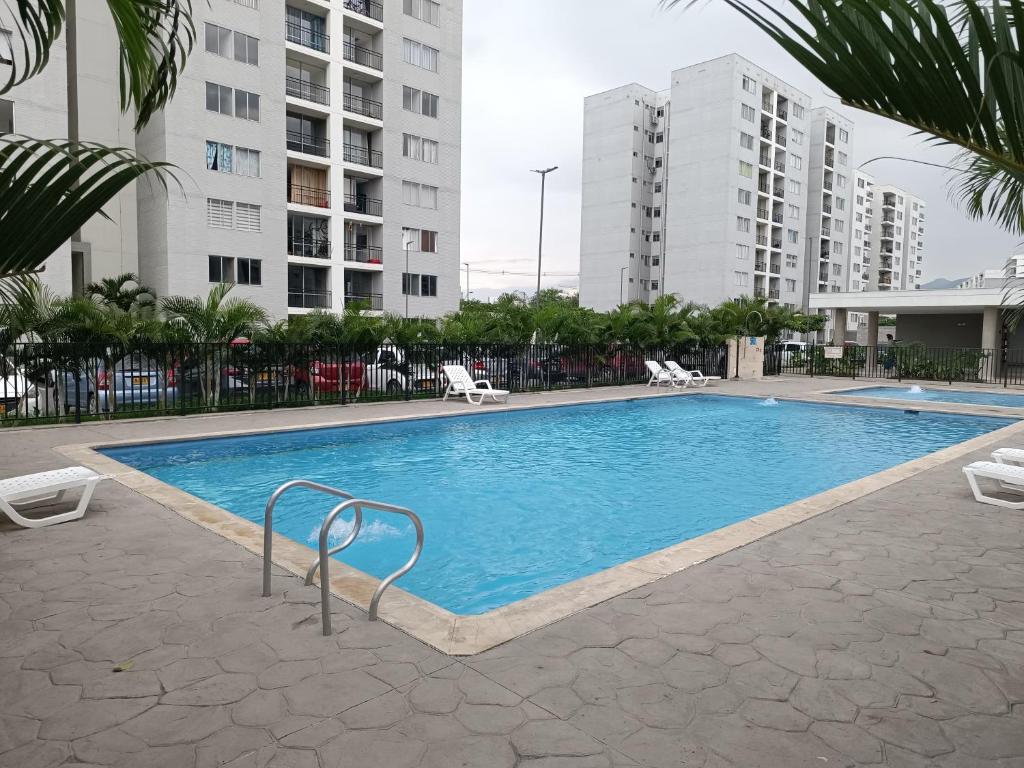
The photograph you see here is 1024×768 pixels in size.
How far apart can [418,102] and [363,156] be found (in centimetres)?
468

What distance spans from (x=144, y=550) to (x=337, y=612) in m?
2.24

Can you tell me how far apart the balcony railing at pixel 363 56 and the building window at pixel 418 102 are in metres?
1.84

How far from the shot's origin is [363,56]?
37.2 metres

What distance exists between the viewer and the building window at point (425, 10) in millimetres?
38344

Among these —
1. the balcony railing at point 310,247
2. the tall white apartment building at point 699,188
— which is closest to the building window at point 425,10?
the balcony railing at point 310,247

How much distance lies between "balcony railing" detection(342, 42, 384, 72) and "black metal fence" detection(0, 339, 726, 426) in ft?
80.1

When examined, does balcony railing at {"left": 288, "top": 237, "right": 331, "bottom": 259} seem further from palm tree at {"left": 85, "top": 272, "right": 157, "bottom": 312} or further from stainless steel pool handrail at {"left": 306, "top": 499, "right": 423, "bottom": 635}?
stainless steel pool handrail at {"left": 306, "top": 499, "right": 423, "bottom": 635}

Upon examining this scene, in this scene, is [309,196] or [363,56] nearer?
[309,196]

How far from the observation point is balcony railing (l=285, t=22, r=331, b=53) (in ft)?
114

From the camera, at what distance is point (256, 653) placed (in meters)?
3.66

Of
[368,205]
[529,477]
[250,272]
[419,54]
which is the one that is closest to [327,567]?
[529,477]

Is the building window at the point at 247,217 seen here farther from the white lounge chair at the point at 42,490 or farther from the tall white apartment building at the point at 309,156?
the white lounge chair at the point at 42,490

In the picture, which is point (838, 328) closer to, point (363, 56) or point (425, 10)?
point (425, 10)

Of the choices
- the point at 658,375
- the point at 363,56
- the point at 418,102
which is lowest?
the point at 658,375
